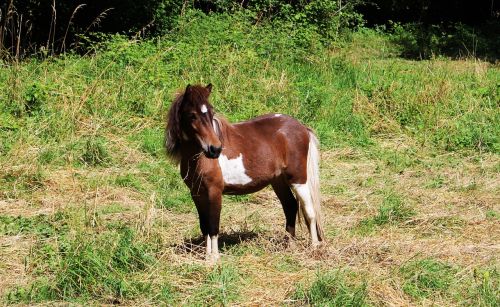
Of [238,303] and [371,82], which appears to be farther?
[371,82]

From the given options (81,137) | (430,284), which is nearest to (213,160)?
(430,284)

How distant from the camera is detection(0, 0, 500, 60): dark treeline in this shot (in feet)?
45.5

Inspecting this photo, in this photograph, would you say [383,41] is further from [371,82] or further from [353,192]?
[353,192]

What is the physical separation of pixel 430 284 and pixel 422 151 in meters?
4.39

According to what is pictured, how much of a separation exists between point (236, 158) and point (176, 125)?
57cm

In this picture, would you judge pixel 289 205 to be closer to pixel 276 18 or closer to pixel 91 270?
pixel 91 270

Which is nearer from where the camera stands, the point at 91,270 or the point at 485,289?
the point at 485,289

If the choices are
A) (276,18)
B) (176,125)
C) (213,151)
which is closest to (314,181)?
(213,151)

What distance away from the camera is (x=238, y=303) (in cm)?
472

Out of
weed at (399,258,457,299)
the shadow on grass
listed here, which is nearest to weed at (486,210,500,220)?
weed at (399,258,457,299)

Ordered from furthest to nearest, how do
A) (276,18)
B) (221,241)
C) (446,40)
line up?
(446,40)
(276,18)
(221,241)

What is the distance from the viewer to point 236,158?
5.65 m

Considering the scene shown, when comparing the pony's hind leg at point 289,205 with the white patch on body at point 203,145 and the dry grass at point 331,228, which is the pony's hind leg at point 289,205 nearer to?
the dry grass at point 331,228

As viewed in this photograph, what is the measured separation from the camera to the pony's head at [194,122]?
5.18m
